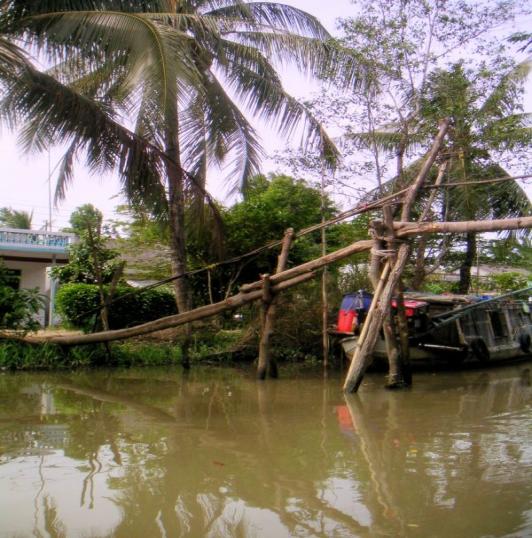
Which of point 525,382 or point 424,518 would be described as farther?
point 525,382

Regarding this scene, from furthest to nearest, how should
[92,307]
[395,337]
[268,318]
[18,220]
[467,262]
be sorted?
[18,220] → [467,262] → [92,307] → [268,318] → [395,337]

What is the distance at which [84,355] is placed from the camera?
505 inches

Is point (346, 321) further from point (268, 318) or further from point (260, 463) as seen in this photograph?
point (260, 463)

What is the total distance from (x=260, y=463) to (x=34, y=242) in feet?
52.2

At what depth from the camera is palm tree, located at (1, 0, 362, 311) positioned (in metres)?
9.92

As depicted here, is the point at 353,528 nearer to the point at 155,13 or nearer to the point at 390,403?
the point at 390,403

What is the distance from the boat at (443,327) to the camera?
42.4ft

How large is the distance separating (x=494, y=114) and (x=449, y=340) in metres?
5.22

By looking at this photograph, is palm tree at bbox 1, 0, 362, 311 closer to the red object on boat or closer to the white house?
the red object on boat

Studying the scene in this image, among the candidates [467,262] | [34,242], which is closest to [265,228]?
[467,262]

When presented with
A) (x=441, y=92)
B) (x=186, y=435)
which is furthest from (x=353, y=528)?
(x=441, y=92)

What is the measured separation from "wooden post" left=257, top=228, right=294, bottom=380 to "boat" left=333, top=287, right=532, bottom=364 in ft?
6.58

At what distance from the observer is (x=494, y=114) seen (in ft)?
48.4

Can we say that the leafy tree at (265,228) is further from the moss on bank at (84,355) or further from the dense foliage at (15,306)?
the dense foliage at (15,306)
